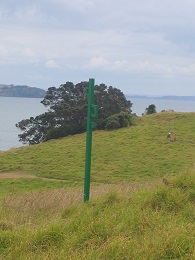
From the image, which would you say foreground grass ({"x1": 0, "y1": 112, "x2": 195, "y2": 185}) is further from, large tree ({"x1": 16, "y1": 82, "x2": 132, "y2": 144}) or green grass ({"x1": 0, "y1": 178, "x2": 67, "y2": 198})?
large tree ({"x1": 16, "y1": 82, "x2": 132, "y2": 144})

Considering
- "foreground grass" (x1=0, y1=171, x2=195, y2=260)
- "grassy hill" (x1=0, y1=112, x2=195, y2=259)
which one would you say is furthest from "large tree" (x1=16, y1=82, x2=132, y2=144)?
"foreground grass" (x1=0, y1=171, x2=195, y2=260)

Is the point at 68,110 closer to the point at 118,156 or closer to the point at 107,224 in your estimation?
the point at 118,156

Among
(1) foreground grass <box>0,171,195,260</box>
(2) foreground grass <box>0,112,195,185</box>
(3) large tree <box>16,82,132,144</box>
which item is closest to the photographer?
(1) foreground grass <box>0,171,195,260</box>

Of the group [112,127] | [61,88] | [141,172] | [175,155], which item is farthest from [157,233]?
[61,88]

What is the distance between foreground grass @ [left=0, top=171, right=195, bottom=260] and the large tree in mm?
30285

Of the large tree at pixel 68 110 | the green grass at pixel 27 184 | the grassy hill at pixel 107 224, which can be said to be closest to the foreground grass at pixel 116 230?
the grassy hill at pixel 107 224

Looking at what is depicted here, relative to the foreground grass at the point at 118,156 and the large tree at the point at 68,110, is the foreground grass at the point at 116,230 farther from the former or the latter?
the large tree at the point at 68,110

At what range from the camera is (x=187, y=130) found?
32.2 m

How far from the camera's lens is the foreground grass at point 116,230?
452 centimetres

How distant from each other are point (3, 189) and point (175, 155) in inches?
436

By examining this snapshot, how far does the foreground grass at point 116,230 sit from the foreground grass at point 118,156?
451 inches

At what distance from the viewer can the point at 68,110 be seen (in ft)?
135

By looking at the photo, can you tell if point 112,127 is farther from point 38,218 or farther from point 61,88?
point 38,218

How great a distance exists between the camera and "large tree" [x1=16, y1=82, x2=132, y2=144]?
39.8m
